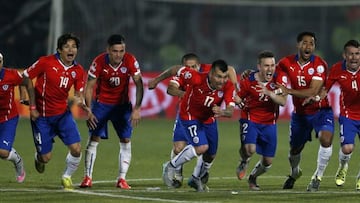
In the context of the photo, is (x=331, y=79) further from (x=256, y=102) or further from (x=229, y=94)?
(x=229, y=94)

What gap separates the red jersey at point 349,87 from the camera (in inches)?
650

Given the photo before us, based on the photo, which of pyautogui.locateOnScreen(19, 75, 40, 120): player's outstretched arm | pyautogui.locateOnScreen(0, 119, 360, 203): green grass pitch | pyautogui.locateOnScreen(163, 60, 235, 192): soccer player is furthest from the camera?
pyautogui.locateOnScreen(19, 75, 40, 120): player's outstretched arm

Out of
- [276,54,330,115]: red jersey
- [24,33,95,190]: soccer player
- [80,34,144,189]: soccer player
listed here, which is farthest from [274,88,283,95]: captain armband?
[24,33,95,190]: soccer player

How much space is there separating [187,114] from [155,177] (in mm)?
2539

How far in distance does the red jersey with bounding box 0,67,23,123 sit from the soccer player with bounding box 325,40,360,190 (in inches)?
181

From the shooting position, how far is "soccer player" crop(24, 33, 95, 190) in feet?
53.0

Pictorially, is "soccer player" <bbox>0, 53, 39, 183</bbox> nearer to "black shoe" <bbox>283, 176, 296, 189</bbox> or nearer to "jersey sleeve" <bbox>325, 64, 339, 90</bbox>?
"black shoe" <bbox>283, 176, 296, 189</bbox>

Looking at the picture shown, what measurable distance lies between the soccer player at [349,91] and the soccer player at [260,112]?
33.4 inches

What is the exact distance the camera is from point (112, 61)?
16.7 metres

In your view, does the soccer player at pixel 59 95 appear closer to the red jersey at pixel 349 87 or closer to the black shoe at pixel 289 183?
the black shoe at pixel 289 183

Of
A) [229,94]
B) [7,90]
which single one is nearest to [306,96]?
[229,94]

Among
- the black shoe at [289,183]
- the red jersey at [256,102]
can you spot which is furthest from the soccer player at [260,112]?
the black shoe at [289,183]

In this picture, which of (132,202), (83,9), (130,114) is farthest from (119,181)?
(83,9)

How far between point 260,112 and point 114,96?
222 centimetres
